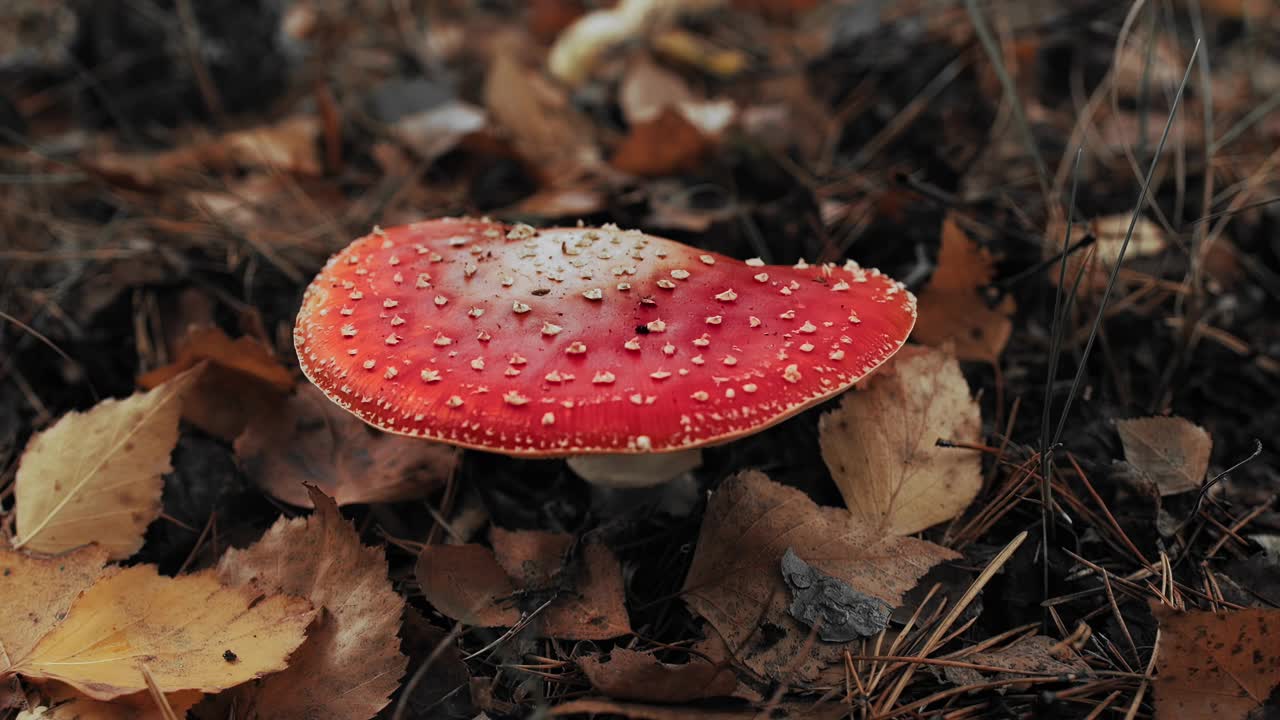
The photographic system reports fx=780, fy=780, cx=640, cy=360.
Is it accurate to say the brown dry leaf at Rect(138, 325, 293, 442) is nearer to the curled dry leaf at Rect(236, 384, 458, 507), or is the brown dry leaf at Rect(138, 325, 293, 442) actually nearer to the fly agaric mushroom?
the curled dry leaf at Rect(236, 384, 458, 507)

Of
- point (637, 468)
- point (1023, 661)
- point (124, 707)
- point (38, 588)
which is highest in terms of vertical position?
point (38, 588)

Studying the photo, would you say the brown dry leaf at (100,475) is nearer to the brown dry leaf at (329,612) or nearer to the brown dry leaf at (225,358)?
the brown dry leaf at (225,358)

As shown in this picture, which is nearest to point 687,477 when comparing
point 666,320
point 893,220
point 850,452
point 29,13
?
point 850,452

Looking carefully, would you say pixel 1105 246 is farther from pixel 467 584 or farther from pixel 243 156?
pixel 243 156

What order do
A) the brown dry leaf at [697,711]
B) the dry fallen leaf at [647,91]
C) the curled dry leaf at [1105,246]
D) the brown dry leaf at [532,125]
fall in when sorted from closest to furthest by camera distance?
the brown dry leaf at [697,711], the curled dry leaf at [1105,246], the brown dry leaf at [532,125], the dry fallen leaf at [647,91]

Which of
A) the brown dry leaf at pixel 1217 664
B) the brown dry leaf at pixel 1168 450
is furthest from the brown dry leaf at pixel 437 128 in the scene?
the brown dry leaf at pixel 1217 664

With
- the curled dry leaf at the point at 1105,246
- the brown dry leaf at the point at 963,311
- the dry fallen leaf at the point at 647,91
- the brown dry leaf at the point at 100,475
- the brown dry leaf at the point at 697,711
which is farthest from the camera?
the dry fallen leaf at the point at 647,91

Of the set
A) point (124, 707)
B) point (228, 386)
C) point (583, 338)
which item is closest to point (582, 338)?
point (583, 338)
